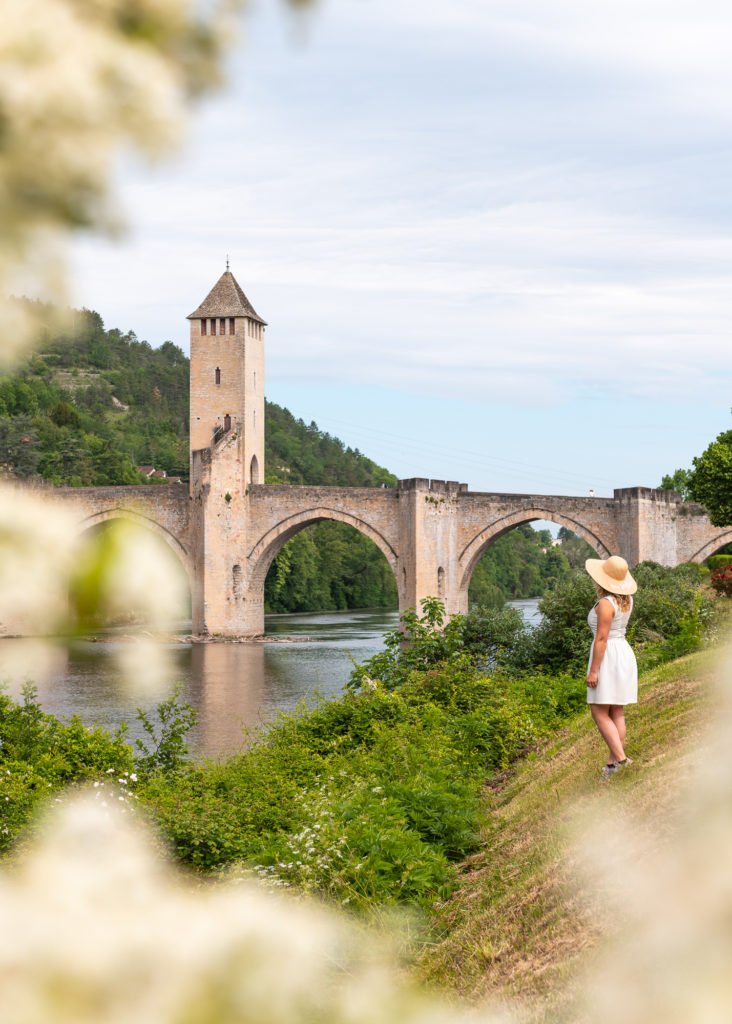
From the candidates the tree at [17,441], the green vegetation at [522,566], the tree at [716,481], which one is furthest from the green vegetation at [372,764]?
the green vegetation at [522,566]

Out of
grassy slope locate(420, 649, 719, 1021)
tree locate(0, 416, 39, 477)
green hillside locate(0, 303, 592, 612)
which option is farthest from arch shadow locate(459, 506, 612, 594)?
tree locate(0, 416, 39, 477)

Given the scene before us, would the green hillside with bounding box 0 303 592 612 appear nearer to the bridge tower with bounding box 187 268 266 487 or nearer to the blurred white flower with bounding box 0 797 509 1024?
the bridge tower with bounding box 187 268 266 487

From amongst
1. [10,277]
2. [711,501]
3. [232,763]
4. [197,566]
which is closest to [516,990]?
[10,277]

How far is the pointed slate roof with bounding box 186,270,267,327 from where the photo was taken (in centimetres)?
3484

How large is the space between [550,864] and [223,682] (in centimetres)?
1886

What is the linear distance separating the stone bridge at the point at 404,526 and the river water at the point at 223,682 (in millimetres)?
2458

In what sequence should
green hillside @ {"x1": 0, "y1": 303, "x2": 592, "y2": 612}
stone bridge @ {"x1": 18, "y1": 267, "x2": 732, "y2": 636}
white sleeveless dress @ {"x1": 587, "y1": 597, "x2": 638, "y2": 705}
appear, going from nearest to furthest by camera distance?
white sleeveless dress @ {"x1": 587, "y1": 597, "x2": 638, "y2": 705}
green hillside @ {"x1": 0, "y1": 303, "x2": 592, "y2": 612}
stone bridge @ {"x1": 18, "y1": 267, "x2": 732, "y2": 636}

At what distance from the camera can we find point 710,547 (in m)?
34.0

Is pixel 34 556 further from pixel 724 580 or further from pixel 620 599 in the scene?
pixel 724 580

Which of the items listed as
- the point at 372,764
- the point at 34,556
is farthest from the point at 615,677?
the point at 34,556

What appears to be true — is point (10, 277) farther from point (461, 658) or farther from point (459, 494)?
point (459, 494)

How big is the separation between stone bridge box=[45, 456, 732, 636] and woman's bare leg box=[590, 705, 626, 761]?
26.4 meters

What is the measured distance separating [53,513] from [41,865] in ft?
1.10

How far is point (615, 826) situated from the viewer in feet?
15.4
